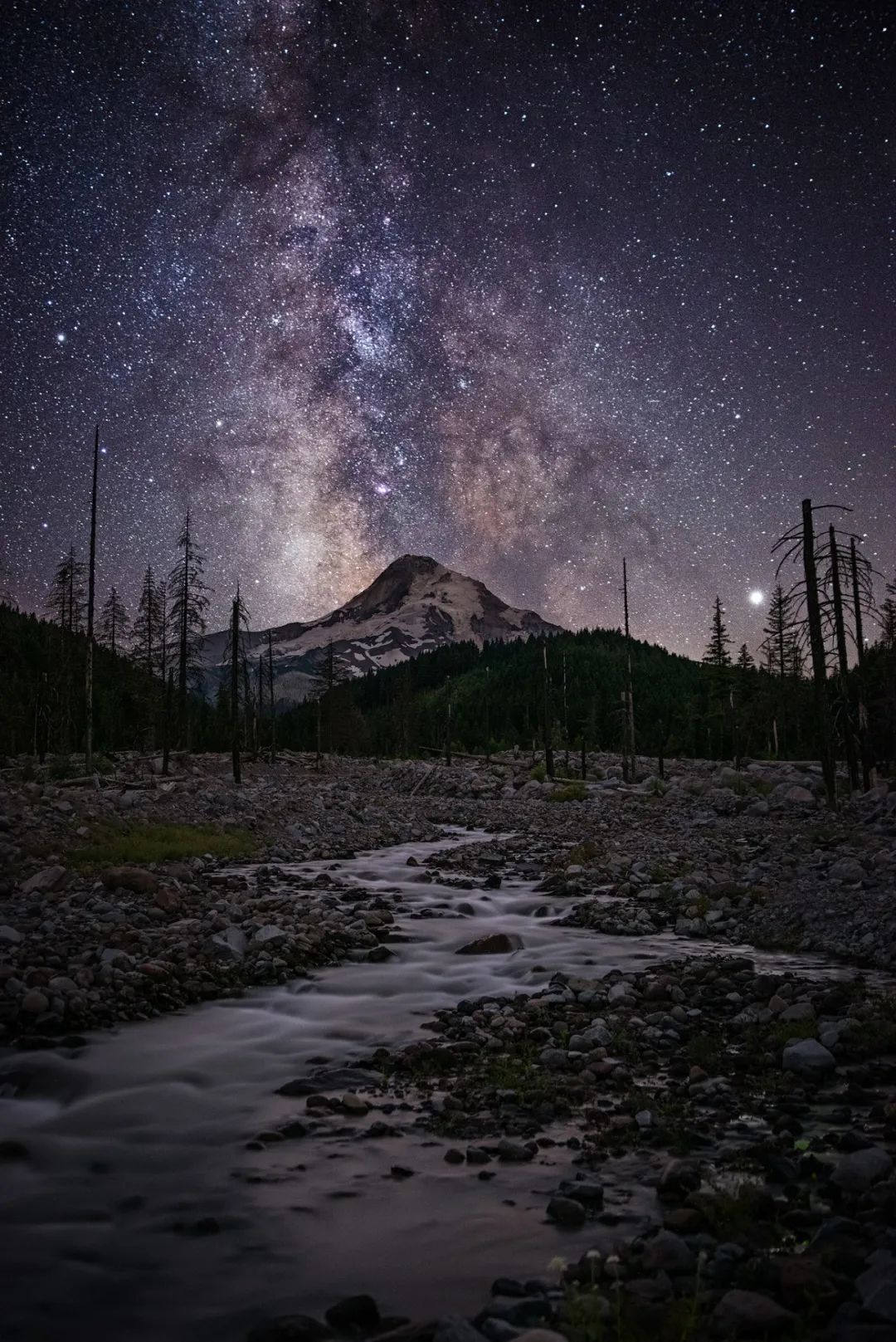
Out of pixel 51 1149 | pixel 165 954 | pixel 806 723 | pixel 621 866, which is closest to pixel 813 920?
pixel 621 866

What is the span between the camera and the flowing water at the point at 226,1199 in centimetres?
337

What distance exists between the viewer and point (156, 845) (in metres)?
17.0

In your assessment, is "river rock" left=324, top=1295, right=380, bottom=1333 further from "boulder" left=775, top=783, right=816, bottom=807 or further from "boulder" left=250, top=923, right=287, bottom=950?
"boulder" left=775, top=783, right=816, bottom=807

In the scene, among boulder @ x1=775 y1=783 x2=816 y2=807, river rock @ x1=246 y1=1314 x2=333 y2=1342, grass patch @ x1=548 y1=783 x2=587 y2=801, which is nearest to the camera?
river rock @ x1=246 y1=1314 x2=333 y2=1342

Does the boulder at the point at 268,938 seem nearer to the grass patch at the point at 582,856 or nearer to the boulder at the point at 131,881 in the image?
the boulder at the point at 131,881

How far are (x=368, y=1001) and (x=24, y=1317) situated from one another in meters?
5.30

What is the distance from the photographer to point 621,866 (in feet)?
52.6

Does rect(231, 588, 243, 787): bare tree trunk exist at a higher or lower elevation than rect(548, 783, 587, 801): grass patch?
higher

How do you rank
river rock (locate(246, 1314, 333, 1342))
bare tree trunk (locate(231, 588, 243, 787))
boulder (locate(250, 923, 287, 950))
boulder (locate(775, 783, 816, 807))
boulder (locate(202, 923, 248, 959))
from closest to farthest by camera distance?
river rock (locate(246, 1314, 333, 1342)) < boulder (locate(202, 923, 248, 959)) < boulder (locate(250, 923, 287, 950)) < boulder (locate(775, 783, 816, 807)) < bare tree trunk (locate(231, 588, 243, 787))

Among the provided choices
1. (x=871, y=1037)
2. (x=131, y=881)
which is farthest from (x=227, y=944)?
(x=871, y=1037)

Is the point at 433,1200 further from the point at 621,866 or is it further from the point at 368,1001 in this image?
the point at 621,866

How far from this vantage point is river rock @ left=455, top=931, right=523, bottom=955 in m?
10.5

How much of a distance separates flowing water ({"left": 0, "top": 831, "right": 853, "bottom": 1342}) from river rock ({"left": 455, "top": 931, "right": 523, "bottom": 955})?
3046 mm

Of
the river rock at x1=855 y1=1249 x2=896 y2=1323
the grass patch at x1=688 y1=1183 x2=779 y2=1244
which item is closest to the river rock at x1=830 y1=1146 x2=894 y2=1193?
the grass patch at x1=688 y1=1183 x2=779 y2=1244
